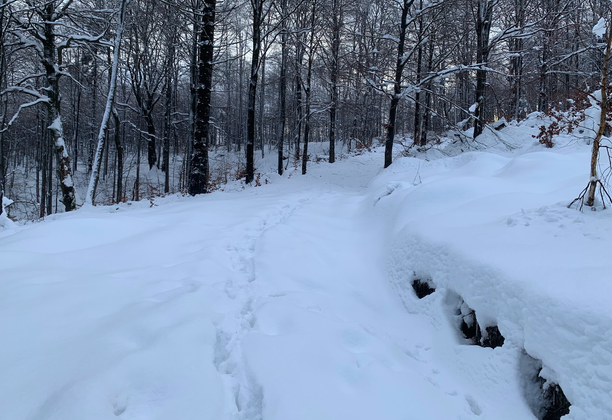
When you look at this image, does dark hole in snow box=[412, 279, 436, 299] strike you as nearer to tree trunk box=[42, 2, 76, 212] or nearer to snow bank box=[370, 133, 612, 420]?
snow bank box=[370, 133, 612, 420]

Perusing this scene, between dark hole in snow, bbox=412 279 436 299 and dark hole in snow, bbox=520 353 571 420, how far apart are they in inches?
49.0

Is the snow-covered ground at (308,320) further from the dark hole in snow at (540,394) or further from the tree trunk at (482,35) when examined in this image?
the tree trunk at (482,35)

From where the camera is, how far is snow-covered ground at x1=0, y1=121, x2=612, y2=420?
1.85 meters

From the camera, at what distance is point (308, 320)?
9.21ft

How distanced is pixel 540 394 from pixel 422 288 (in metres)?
1.56

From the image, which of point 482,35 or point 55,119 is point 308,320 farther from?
point 482,35

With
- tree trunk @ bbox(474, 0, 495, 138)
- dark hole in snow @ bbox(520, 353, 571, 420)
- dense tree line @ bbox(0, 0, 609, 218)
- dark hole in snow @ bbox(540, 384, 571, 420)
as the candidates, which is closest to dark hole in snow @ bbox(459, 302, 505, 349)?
dark hole in snow @ bbox(520, 353, 571, 420)

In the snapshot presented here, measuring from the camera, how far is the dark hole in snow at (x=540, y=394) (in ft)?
6.11

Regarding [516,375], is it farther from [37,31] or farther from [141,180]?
[141,180]

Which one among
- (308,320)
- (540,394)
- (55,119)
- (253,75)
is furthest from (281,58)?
(540,394)

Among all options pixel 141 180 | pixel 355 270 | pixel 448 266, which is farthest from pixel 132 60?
pixel 448 266

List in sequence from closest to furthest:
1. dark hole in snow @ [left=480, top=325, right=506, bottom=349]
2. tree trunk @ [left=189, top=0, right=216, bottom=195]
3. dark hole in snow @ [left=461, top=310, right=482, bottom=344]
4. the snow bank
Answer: the snow bank, dark hole in snow @ [left=480, top=325, right=506, bottom=349], dark hole in snow @ [left=461, top=310, right=482, bottom=344], tree trunk @ [left=189, top=0, right=216, bottom=195]

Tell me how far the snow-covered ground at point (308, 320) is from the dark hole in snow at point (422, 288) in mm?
75

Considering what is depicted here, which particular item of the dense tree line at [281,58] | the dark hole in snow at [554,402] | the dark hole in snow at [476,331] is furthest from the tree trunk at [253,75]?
the dark hole in snow at [554,402]
